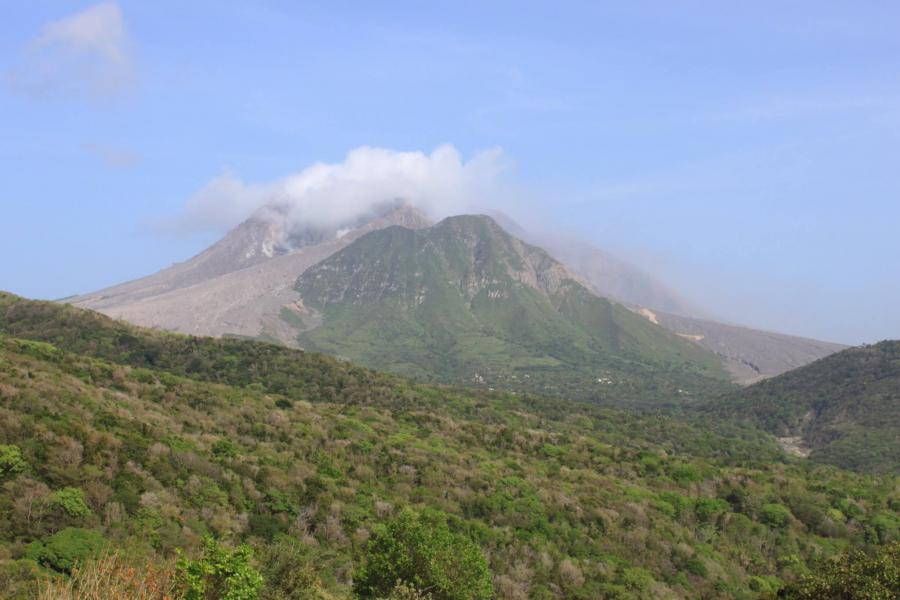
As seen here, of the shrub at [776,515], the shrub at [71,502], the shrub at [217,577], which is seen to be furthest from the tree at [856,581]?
the shrub at [776,515]

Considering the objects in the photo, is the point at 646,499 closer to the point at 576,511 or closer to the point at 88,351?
the point at 576,511

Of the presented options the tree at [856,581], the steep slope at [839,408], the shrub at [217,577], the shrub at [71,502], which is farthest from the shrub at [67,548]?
the steep slope at [839,408]

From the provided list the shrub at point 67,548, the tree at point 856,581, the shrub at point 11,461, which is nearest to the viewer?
the tree at point 856,581

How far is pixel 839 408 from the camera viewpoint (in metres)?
158

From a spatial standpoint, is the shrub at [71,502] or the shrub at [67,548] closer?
the shrub at [67,548]

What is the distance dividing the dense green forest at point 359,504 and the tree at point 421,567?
0.09 meters

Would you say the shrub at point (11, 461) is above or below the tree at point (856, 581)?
above

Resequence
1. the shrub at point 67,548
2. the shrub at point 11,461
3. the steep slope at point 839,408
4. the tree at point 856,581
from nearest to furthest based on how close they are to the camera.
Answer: the tree at point 856,581 < the shrub at point 67,548 < the shrub at point 11,461 < the steep slope at point 839,408

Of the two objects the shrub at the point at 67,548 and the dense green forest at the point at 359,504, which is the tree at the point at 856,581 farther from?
the shrub at the point at 67,548

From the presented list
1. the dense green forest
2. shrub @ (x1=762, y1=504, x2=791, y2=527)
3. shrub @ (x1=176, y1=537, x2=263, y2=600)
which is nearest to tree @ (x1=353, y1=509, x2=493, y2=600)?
the dense green forest

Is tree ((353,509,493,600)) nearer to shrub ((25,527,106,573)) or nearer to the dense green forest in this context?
the dense green forest

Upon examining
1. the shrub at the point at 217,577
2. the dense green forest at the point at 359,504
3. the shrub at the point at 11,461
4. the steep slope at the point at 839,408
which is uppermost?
the shrub at the point at 11,461

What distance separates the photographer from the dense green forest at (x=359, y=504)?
26266mm

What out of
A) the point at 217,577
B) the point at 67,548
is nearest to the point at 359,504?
the point at 67,548
